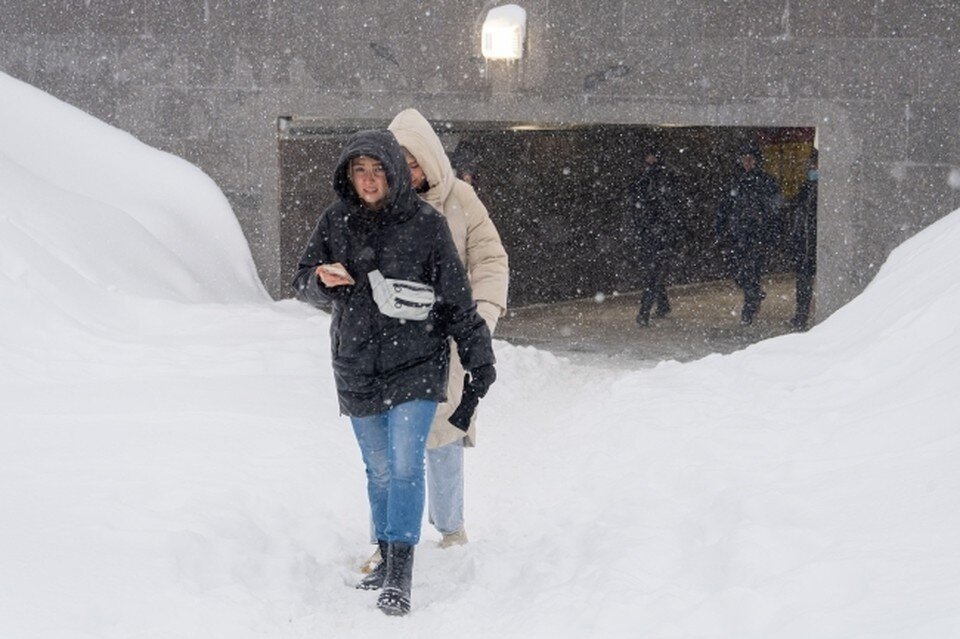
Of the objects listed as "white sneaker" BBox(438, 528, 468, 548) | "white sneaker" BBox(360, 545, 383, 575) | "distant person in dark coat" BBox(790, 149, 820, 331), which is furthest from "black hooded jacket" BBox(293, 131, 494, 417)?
"distant person in dark coat" BBox(790, 149, 820, 331)

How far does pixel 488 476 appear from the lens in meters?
6.88

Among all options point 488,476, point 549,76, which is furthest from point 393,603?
point 549,76

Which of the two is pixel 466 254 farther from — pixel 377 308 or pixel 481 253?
pixel 377 308

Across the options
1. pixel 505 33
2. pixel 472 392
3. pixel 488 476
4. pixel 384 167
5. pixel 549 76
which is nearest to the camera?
pixel 384 167

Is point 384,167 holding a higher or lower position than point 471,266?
higher

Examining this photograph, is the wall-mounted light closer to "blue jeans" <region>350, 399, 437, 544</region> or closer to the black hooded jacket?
the black hooded jacket

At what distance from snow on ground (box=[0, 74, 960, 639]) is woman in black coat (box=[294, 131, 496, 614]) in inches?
17.2

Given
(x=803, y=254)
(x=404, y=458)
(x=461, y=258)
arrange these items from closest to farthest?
(x=404, y=458) < (x=461, y=258) < (x=803, y=254)

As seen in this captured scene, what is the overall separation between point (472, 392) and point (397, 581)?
75 centimetres

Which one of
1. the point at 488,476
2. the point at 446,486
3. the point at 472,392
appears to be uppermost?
the point at 472,392

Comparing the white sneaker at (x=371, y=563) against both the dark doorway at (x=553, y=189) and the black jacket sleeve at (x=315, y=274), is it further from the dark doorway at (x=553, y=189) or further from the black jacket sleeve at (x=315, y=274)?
the dark doorway at (x=553, y=189)

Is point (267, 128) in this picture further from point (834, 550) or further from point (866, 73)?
point (834, 550)

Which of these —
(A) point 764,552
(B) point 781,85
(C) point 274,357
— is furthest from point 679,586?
(B) point 781,85

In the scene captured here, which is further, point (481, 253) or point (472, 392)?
point (481, 253)
